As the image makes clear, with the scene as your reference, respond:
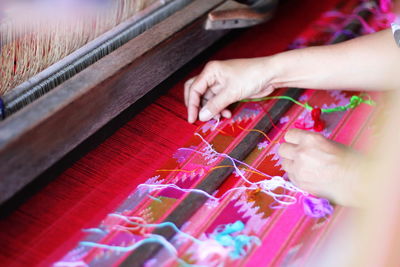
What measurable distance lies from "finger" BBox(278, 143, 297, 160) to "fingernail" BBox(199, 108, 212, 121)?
262 mm

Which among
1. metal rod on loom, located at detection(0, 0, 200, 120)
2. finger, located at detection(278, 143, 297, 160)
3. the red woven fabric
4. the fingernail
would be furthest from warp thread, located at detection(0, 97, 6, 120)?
finger, located at detection(278, 143, 297, 160)

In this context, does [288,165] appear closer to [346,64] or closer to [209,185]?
[209,185]

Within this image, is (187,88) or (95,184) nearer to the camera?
(95,184)

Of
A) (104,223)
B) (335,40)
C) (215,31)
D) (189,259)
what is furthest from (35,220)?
(335,40)

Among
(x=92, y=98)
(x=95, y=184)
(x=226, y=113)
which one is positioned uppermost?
Result: (x=92, y=98)

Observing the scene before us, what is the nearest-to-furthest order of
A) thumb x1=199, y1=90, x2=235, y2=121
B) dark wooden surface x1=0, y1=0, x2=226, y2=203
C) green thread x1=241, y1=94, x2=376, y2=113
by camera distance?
dark wooden surface x1=0, y1=0, x2=226, y2=203, thumb x1=199, y1=90, x2=235, y2=121, green thread x1=241, y1=94, x2=376, y2=113

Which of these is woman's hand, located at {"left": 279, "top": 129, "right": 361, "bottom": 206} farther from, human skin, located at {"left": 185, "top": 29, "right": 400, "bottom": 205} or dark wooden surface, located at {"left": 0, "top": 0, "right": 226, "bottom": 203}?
dark wooden surface, located at {"left": 0, "top": 0, "right": 226, "bottom": 203}

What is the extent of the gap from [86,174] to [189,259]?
386 millimetres

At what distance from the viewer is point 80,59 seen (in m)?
1.36

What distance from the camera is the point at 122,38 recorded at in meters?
1.46

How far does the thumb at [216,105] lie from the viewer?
4.87 feet

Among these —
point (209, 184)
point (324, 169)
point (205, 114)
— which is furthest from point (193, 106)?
point (324, 169)

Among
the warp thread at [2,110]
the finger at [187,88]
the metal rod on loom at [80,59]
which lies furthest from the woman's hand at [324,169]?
the warp thread at [2,110]

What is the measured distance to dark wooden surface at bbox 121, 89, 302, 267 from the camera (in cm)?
111
